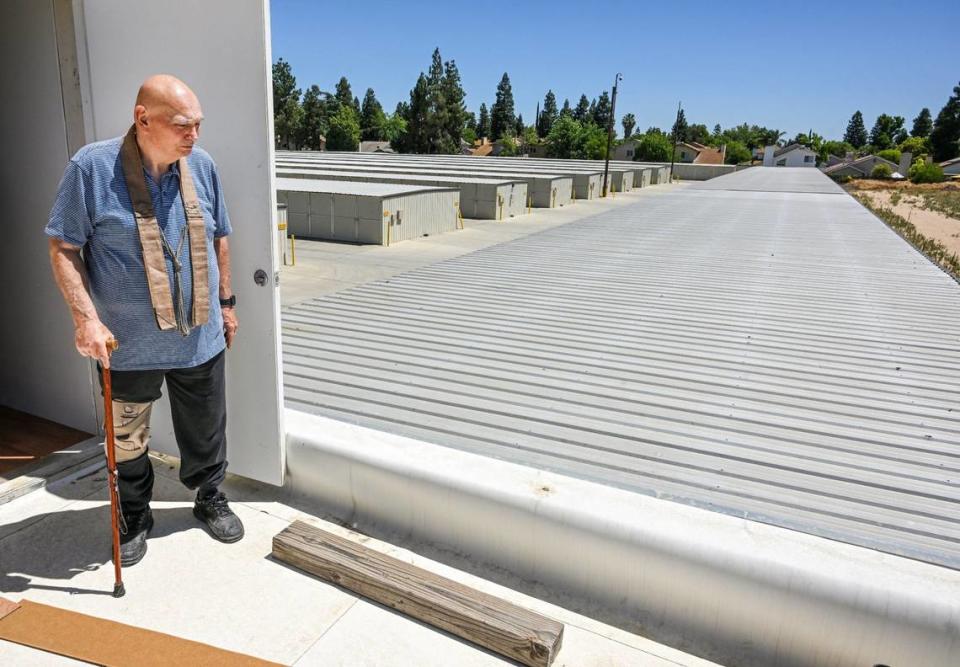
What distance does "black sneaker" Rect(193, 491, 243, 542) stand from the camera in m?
3.44

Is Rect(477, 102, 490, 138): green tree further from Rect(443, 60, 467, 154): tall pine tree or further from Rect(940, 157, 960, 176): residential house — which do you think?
Rect(940, 157, 960, 176): residential house

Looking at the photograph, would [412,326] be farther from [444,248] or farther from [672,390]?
[444,248]

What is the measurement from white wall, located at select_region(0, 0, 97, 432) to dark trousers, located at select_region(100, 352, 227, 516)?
4.20 feet

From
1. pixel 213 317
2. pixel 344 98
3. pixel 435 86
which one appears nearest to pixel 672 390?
pixel 213 317

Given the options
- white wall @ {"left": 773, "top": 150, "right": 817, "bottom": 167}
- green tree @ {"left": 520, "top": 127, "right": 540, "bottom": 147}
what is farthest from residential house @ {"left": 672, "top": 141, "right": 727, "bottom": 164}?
green tree @ {"left": 520, "top": 127, "right": 540, "bottom": 147}

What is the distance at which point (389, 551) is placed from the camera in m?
3.39

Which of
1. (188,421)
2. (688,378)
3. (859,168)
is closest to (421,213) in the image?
(688,378)

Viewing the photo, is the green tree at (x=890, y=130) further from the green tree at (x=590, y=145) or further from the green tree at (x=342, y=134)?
the green tree at (x=342, y=134)

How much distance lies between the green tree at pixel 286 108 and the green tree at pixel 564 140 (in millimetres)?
37324

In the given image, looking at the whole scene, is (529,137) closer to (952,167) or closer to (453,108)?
(453,108)

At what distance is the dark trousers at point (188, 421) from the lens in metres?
3.11

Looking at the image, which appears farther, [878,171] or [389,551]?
[878,171]

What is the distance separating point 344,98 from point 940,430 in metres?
117

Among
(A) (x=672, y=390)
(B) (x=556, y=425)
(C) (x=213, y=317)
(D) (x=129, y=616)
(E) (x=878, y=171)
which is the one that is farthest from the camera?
(E) (x=878, y=171)
